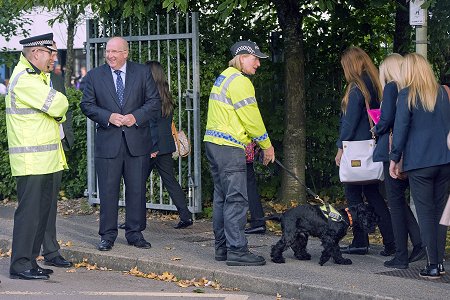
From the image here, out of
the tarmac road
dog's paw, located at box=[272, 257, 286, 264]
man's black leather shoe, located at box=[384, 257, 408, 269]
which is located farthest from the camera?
dog's paw, located at box=[272, 257, 286, 264]

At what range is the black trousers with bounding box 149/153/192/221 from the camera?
11625 millimetres

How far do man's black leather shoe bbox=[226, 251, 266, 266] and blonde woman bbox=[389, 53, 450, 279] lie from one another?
1414 millimetres

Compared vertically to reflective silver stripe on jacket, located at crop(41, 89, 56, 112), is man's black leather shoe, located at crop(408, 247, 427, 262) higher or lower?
lower

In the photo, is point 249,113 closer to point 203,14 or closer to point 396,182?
point 396,182

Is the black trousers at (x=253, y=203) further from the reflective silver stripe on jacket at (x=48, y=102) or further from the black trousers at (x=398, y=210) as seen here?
the reflective silver stripe on jacket at (x=48, y=102)

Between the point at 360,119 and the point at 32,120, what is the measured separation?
2939 millimetres

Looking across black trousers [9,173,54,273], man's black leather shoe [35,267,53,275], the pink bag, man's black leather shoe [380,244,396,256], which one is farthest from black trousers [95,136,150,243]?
man's black leather shoe [380,244,396,256]

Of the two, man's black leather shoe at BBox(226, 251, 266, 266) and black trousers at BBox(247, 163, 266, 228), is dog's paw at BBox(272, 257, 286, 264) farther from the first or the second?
black trousers at BBox(247, 163, 266, 228)

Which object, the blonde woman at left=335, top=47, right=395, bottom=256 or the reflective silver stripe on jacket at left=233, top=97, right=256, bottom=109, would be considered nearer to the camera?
the reflective silver stripe on jacket at left=233, top=97, right=256, bottom=109

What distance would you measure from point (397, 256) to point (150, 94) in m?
2.85

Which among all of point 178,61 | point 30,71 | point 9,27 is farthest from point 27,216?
point 9,27

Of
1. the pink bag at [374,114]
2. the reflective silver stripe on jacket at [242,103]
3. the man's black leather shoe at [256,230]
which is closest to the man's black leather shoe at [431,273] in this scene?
the pink bag at [374,114]

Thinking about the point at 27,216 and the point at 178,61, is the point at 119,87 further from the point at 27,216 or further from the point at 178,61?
the point at 178,61

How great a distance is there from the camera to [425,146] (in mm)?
8422
